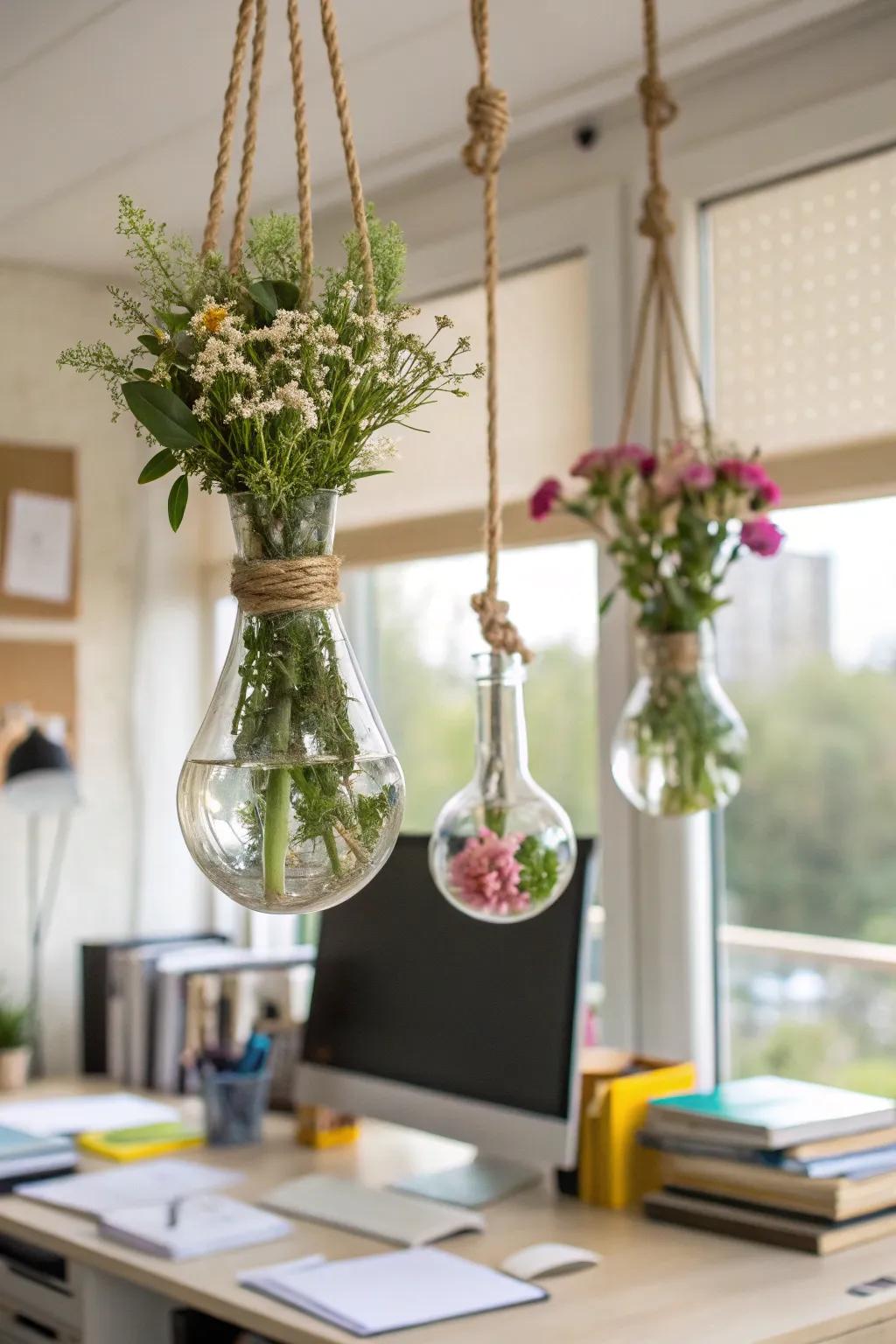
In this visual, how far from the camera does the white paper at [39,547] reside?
10.2 feet

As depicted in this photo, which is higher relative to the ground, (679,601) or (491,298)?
(491,298)

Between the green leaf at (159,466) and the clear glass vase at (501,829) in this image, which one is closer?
the green leaf at (159,466)

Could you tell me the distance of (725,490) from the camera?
6.29 feet

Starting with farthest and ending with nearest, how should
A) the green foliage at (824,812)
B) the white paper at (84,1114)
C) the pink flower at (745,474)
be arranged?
the green foliage at (824,812) < the white paper at (84,1114) < the pink flower at (745,474)

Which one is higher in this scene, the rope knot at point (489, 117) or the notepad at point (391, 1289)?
the rope knot at point (489, 117)

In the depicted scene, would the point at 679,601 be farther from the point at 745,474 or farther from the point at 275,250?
the point at 275,250

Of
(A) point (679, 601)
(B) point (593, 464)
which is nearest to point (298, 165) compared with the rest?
(A) point (679, 601)

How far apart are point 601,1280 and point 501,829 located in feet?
1.75

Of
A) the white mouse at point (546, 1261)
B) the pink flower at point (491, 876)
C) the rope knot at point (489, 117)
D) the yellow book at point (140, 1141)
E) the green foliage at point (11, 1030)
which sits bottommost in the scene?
the yellow book at point (140, 1141)

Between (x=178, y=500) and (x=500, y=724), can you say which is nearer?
(x=178, y=500)

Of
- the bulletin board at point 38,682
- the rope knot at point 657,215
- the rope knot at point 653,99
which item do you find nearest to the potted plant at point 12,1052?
the bulletin board at point 38,682

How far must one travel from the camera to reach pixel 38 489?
3.16 m

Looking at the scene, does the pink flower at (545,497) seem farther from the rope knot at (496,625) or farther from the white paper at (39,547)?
the white paper at (39,547)

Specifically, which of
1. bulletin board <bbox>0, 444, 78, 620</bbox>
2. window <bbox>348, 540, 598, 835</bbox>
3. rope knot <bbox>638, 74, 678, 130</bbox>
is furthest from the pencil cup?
rope knot <bbox>638, 74, 678, 130</bbox>
